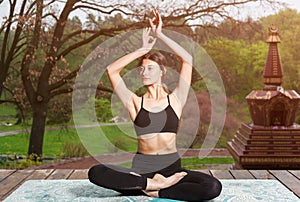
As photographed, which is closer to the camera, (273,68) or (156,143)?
(156,143)

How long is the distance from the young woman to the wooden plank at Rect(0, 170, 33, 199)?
735 mm

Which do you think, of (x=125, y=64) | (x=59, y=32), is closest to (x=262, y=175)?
(x=125, y=64)

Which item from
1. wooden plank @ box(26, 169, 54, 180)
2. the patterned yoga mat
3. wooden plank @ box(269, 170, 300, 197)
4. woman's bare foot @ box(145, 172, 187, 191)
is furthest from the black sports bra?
wooden plank @ box(26, 169, 54, 180)

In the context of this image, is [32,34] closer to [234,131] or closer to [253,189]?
[234,131]

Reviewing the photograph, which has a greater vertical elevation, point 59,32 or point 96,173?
point 59,32

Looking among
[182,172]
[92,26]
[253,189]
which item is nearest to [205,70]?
[92,26]

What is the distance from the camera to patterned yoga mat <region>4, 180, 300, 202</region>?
2.42m

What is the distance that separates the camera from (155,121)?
7.61ft

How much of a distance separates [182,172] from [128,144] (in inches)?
84.0

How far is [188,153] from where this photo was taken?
446 cm

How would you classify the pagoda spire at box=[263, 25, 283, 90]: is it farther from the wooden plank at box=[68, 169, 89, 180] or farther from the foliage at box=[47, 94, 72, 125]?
the foliage at box=[47, 94, 72, 125]

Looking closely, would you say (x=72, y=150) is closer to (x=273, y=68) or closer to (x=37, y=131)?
(x=37, y=131)

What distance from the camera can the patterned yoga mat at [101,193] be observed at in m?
2.42

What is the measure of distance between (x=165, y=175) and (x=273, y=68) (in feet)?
6.45
